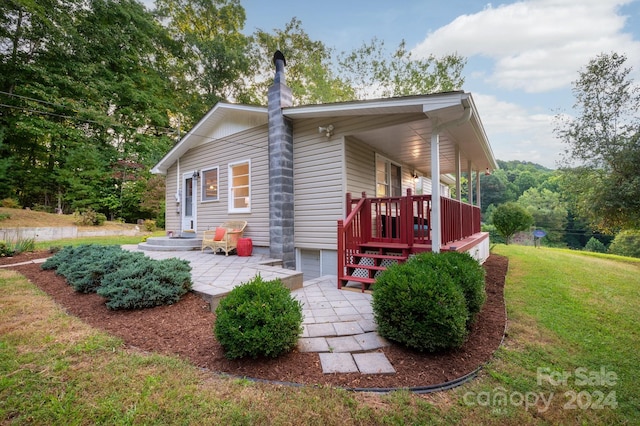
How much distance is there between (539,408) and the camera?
6.28ft

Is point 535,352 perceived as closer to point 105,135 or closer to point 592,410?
point 592,410

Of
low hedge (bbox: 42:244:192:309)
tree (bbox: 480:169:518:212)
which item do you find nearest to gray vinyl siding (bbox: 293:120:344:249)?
low hedge (bbox: 42:244:192:309)

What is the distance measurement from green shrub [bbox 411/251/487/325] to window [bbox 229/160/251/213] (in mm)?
5281

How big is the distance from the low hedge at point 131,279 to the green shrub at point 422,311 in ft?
8.84

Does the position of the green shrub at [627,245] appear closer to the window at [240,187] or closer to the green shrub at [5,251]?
the window at [240,187]

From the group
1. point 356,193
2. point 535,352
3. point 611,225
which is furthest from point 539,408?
point 611,225

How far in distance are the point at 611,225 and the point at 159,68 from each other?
27.3m

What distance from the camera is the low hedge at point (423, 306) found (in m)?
2.41

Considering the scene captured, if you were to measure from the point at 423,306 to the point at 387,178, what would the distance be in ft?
19.2

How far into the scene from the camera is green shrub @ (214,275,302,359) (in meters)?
2.23

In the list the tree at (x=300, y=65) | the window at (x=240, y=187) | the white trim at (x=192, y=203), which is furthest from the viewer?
the tree at (x=300, y=65)

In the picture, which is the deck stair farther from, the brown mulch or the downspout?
the brown mulch

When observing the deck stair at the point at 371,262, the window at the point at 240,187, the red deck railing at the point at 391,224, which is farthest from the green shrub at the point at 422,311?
the window at the point at 240,187

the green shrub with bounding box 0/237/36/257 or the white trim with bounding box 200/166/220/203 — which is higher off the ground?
the white trim with bounding box 200/166/220/203
